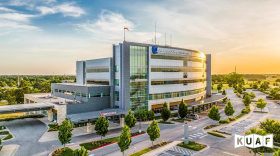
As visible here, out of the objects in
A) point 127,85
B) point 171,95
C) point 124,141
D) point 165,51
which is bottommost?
point 124,141

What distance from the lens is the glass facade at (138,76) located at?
6188 centimetres

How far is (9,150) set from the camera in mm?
35812

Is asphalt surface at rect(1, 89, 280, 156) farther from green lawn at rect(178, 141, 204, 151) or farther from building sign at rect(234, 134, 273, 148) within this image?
building sign at rect(234, 134, 273, 148)

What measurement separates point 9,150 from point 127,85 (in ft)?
112

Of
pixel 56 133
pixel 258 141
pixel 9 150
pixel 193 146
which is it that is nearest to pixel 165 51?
pixel 193 146

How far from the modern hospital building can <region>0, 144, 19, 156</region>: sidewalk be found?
13124 millimetres

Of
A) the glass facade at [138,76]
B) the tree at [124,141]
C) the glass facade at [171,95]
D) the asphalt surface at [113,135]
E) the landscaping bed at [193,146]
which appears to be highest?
the glass facade at [138,76]

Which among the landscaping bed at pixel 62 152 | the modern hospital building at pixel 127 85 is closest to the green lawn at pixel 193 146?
the modern hospital building at pixel 127 85

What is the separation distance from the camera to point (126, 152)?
1358 inches

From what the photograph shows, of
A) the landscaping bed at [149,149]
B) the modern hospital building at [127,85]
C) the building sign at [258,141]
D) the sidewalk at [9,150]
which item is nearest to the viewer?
the building sign at [258,141]

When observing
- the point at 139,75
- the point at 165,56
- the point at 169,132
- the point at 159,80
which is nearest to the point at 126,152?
the point at 169,132

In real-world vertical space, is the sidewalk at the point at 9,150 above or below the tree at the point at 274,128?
below

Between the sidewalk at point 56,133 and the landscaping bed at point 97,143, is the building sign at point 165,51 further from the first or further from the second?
the landscaping bed at point 97,143

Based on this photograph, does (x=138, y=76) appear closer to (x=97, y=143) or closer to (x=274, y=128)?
(x=97, y=143)
